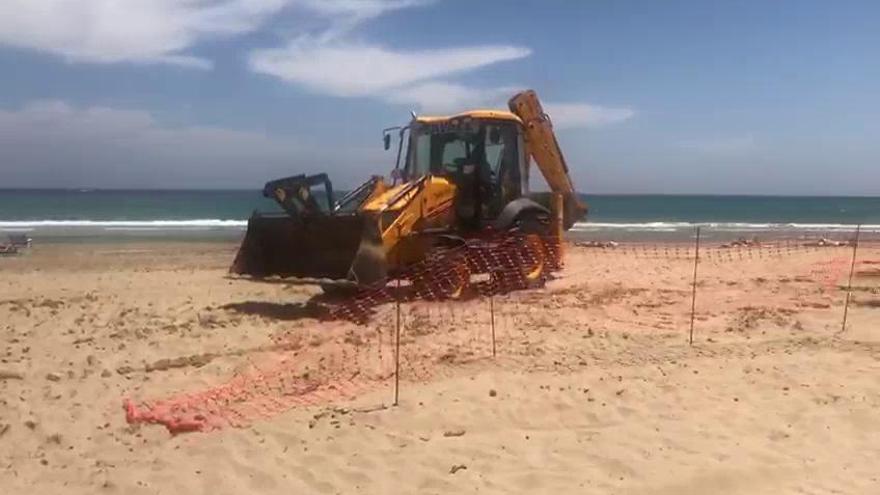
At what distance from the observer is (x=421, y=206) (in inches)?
469

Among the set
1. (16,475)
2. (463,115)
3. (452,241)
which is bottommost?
(16,475)

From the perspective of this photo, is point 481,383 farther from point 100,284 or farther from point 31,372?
point 100,284

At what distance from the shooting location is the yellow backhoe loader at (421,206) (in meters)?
11.3

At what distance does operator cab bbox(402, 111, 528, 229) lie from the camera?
13.3 meters

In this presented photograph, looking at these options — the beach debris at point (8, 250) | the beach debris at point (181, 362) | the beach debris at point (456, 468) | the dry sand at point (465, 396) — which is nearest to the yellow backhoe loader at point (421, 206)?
the dry sand at point (465, 396)

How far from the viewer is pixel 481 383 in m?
7.61

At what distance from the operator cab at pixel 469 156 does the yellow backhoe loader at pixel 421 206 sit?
15mm

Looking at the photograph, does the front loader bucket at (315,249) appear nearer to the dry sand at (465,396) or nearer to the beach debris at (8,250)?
the dry sand at (465,396)

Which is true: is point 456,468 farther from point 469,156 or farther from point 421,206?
point 469,156

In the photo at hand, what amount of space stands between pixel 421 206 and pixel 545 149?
3.73 meters

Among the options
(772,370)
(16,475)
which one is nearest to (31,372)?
(16,475)

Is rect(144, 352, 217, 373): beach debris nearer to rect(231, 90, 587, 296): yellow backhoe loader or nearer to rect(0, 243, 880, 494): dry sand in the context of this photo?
rect(0, 243, 880, 494): dry sand

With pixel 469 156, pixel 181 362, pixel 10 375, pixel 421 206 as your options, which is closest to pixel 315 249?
pixel 421 206

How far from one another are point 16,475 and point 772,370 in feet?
19.7
